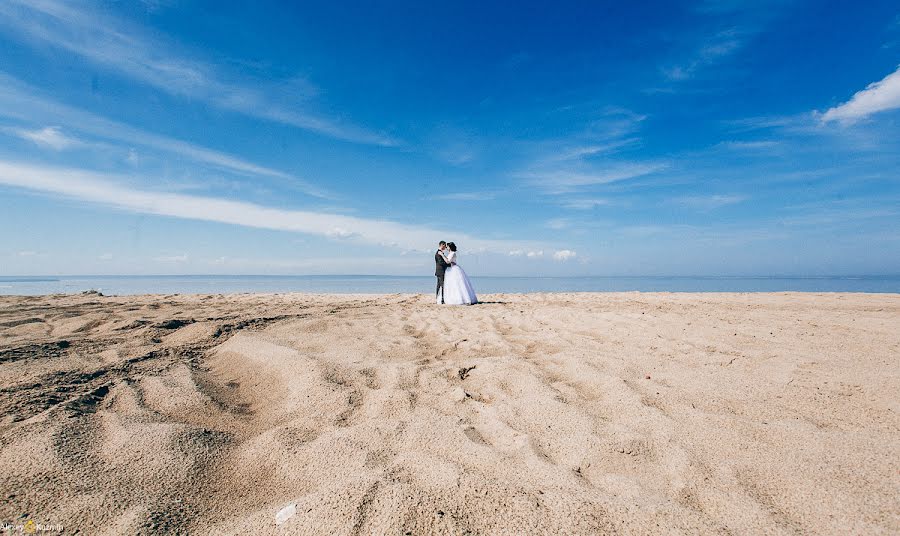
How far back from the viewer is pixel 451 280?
10.4 m

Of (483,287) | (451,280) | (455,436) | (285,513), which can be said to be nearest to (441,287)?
(451,280)

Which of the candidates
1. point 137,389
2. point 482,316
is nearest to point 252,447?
point 137,389

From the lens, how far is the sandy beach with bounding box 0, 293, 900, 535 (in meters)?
1.53

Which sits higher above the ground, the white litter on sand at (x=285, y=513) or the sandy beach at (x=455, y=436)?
the sandy beach at (x=455, y=436)

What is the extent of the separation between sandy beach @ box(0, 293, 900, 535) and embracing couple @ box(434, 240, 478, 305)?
18.7 ft

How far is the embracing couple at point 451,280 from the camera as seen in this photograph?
401 inches

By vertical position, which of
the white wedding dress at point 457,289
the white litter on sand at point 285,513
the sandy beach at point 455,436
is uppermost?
the white wedding dress at point 457,289

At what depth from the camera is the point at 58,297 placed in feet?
33.2

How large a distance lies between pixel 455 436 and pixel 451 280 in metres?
8.22

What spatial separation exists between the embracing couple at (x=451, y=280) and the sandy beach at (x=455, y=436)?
5.71 m

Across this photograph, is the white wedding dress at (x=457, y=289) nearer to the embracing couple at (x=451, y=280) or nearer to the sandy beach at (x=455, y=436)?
the embracing couple at (x=451, y=280)

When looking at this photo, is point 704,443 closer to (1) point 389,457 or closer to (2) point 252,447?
(1) point 389,457

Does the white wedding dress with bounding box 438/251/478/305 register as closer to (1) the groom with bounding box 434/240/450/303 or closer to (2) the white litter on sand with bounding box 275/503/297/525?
(1) the groom with bounding box 434/240/450/303


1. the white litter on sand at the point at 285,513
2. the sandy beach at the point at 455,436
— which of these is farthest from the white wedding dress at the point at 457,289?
the white litter on sand at the point at 285,513
